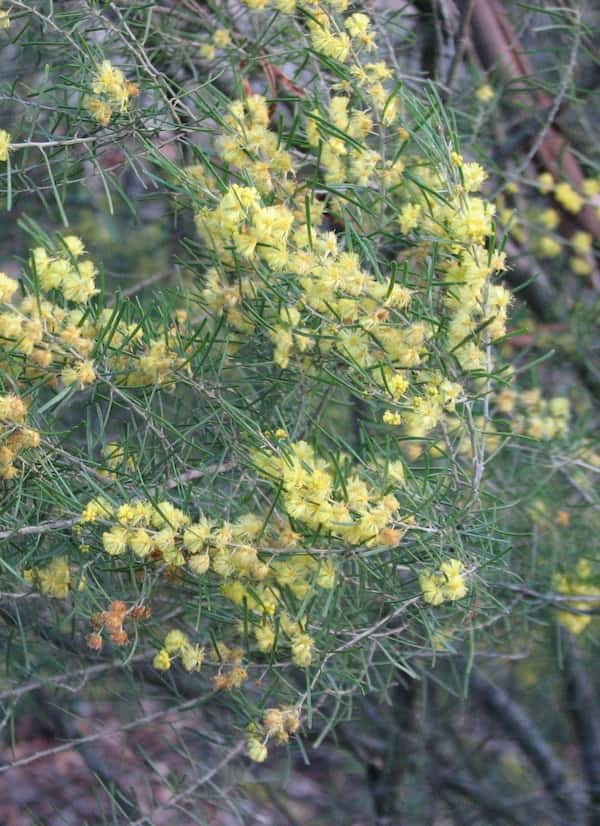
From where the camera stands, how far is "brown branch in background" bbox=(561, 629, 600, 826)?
1846mm

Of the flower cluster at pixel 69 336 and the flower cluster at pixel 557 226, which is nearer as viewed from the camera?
the flower cluster at pixel 69 336

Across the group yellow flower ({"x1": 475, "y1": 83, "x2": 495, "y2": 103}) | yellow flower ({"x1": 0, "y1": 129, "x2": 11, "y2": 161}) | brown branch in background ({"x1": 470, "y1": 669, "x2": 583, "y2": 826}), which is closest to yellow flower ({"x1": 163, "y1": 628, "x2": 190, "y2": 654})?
yellow flower ({"x1": 0, "y1": 129, "x2": 11, "y2": 161})

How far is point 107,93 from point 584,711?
1460 millimetres

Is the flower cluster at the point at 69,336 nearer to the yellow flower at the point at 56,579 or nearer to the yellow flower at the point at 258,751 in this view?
the yellow flower at the point at 56,579

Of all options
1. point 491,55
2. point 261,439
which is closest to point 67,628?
point 261,439

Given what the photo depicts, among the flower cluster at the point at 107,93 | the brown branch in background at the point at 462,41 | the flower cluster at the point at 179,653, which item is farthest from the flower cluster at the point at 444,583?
the brown branch in background at the point at 462,41

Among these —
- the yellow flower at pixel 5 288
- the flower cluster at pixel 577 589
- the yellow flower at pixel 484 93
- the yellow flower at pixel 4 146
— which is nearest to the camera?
the yellow flower at pixel 5 288

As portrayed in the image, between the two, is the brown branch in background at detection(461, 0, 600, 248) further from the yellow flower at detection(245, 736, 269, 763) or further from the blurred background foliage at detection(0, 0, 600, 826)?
the yellow flower at detection(245, 736, 269, 763)

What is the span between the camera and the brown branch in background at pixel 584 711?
6.06 ft

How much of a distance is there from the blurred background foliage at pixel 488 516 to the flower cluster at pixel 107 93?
0.55ft

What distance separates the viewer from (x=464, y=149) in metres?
1.79

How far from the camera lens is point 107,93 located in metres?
0.97

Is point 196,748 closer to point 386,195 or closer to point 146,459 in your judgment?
point 146,459

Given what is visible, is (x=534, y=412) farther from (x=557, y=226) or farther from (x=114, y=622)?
(x=114, y=622)
